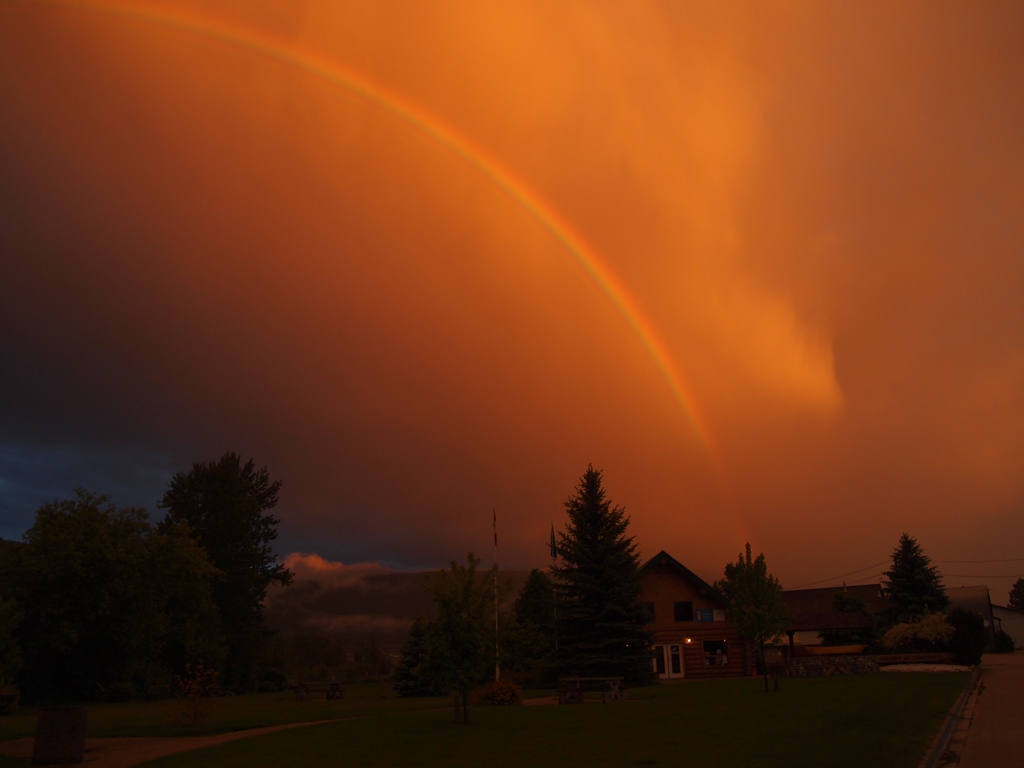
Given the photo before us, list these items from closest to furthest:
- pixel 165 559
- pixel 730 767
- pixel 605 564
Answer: pixel 730 767
pixel 605 564
pixel 165 559

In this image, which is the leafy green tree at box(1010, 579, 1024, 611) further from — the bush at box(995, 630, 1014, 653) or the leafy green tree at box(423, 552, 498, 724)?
the leafy green tree at box(423, 552, 498, 724)

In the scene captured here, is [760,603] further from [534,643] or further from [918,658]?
[918,658]

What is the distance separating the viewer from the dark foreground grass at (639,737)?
Result: 1270 cm

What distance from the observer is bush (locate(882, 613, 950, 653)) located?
4562 cm

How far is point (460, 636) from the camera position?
1977 centimetres

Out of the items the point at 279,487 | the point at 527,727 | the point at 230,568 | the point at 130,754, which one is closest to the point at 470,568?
the point at 527,727

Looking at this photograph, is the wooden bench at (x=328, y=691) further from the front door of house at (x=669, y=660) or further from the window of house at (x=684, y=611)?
A: the window of house at (x=684, y=611)

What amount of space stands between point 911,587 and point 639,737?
169 feet

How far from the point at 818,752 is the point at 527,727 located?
8630 mm

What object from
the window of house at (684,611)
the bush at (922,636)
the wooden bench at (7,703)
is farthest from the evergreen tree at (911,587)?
the wooden bench at (7,703)

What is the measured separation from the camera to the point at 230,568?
6325 centimetres

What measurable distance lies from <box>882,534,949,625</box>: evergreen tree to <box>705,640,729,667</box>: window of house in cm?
1857

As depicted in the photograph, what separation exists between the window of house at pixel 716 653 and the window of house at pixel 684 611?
1.89 m

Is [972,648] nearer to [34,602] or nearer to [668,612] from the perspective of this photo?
[668,612]
